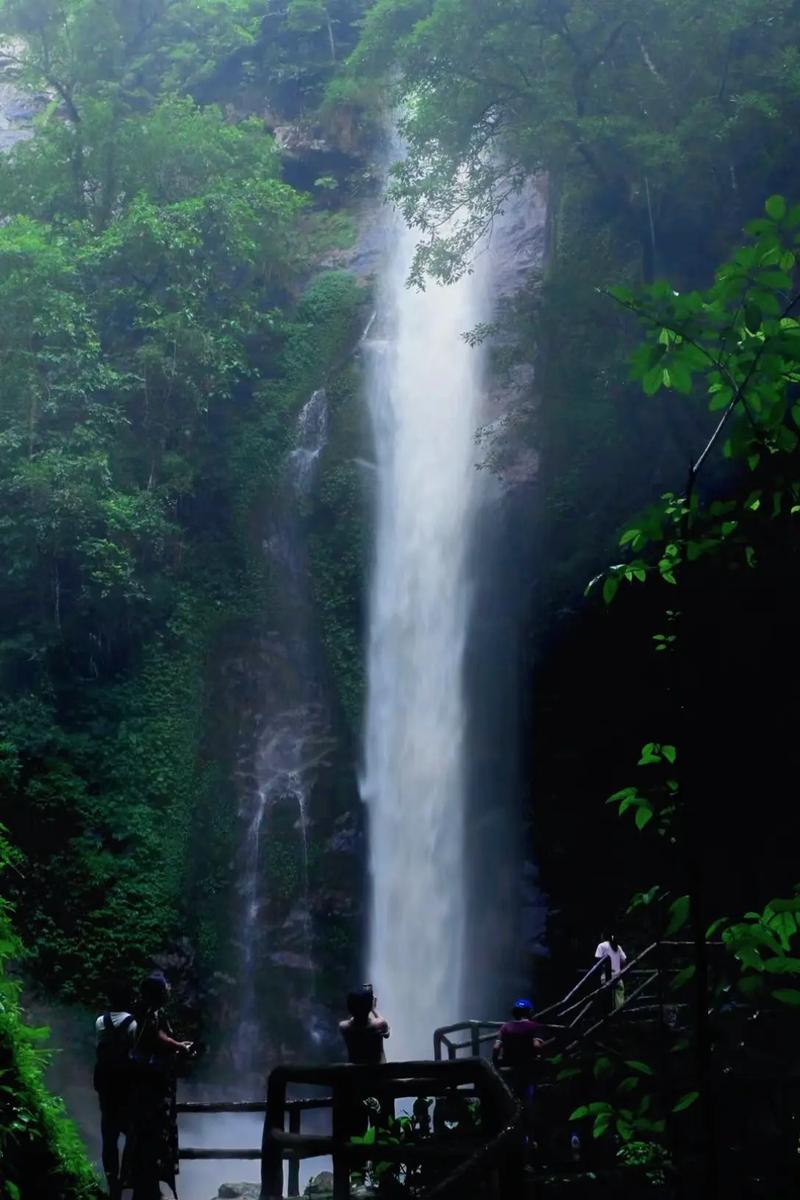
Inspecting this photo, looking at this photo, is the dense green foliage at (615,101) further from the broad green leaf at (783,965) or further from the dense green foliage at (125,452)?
the broad green leaf at (783,965)

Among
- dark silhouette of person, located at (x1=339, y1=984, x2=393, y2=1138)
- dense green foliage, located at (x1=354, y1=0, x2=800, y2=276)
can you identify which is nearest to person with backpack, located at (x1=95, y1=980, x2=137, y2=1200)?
dark silhouette of person, located at (x1=339, y1=984, x2=393, y2=1138)

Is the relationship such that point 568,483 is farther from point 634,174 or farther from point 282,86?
point 282,86

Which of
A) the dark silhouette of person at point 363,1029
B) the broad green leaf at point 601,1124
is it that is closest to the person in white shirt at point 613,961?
the dark silhouette of person at point 363,1029

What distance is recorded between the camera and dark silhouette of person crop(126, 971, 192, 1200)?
17.6ft

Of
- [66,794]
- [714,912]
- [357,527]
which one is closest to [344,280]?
[357,527]

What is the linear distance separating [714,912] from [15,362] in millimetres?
13344

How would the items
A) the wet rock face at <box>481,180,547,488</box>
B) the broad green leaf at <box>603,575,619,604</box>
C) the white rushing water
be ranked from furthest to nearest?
the wet rock face at <box>481,180,547,488</box>, the white rushing water, the broad green leaf at <box>603,575,619,604</box>

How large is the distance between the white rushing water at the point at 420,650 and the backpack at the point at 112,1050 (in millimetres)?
9049

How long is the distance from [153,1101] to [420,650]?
12425mm

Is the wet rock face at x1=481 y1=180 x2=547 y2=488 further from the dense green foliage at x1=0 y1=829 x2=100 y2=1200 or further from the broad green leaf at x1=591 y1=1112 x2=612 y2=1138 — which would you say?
the broad green leaf at x1=591 y1=1112 x2=612 y2=1138

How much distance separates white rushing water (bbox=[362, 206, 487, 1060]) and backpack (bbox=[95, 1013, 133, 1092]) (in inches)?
356

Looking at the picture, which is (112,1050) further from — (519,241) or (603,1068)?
(519,241)

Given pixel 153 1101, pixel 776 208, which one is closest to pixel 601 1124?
pixel 776 208

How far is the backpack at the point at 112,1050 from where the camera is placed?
594 centimetres
